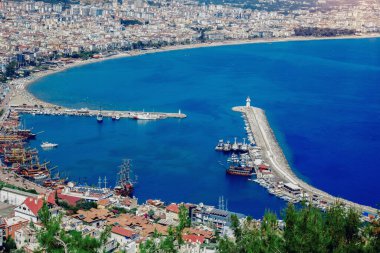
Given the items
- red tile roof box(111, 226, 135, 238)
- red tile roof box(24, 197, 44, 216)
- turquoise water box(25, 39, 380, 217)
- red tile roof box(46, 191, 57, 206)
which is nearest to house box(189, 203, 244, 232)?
turquoise water box(25, 39, 380, 217)

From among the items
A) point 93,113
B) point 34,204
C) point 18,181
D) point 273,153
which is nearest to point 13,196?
point 34,204

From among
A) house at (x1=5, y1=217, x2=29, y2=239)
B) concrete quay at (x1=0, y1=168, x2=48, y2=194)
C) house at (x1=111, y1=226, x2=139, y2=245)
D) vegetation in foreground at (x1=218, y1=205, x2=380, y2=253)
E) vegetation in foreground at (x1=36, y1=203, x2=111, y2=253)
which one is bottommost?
concrete quay at (x1=0, y1=168, x2=48, y2=194)

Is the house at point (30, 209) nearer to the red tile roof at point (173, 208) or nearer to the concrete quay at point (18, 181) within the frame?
the concrete quay at point (18, 181)

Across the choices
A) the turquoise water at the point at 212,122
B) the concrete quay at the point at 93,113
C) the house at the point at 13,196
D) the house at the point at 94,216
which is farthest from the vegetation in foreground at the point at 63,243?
the concrete quay at the point at 93,113

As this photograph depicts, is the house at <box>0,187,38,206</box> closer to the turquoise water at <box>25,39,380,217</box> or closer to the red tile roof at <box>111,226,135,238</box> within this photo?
the red tile roof at <box>111,226,135,238</box>

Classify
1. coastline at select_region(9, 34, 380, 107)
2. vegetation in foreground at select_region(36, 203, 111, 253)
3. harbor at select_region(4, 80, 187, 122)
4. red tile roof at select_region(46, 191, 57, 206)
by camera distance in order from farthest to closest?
coastline at select_region(9, 34, 380, 107), harbor at select_region(4, 80, 187, 122), red tile roof at select_region(46, 191, 57, 206), vegetation in foreground at select_region(36, 203, 111, 253)

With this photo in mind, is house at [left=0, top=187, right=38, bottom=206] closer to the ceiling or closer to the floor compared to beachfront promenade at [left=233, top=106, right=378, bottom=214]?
closer to the ceiling

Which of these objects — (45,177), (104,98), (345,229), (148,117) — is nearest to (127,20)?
(104,98)
